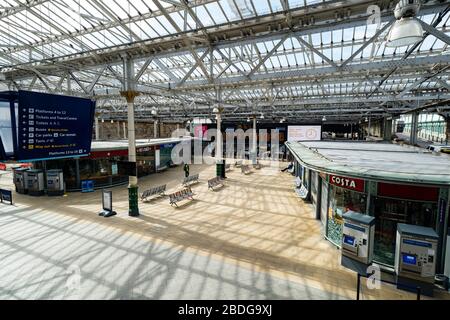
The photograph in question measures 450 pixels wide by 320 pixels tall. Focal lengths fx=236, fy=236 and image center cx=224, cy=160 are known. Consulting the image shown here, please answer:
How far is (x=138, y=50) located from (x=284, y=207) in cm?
933

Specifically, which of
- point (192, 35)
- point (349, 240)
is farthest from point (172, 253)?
point (192, 35)

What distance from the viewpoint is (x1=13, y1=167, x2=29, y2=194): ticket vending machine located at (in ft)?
44.3

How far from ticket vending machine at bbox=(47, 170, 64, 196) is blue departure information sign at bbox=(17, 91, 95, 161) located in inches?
341

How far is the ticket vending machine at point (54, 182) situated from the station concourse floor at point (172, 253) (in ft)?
5.32

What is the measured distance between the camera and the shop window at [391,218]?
5672 millimetres

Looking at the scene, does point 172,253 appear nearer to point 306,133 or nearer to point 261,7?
point 261,7

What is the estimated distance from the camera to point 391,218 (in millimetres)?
6094

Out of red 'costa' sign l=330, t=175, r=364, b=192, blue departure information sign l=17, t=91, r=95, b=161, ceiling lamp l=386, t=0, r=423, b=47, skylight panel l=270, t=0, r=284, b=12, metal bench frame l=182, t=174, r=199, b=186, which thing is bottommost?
metal bench frame l=182, t=174, r=199, b=186

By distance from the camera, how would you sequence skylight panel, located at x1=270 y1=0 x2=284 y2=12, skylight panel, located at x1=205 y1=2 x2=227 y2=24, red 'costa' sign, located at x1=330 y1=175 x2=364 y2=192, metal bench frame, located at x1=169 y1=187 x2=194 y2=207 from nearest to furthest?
red 'costa' sign, located at x1=330 y1=175 x2=364 y2=192, skylight panel, located at x1=270 y1=0 x2=284 y2=12, skylight panel, located at x1=205 y1=2 x2=227 y2=24, metal bench frame, located at x1=169 y1=187 x2=194 y2=207

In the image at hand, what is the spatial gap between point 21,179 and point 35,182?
3.87ft

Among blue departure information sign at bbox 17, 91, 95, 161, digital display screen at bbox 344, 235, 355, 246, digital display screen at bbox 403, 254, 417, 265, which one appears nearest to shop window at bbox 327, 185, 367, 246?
digital display screen at bbox 344, 235, 355, 246

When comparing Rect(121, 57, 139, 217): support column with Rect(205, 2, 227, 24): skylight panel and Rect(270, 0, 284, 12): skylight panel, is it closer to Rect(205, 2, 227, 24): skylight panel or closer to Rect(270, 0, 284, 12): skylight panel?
Rect(205, 2, 227, 24): skylight panel
